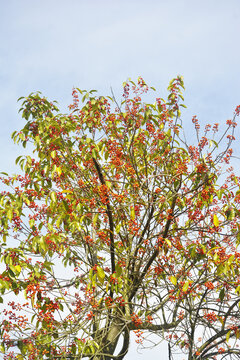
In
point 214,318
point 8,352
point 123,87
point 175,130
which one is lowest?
point 8,352

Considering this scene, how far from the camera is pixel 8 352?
5.30 m

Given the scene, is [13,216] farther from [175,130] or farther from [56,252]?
[175,130]

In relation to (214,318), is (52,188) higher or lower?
higher

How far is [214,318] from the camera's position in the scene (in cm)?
519

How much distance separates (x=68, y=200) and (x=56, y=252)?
A: 76cm

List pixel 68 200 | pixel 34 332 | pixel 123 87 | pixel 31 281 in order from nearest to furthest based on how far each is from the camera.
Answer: pixel 31 281 < pixel 34 332 < pixel 68 200 < pixel 123 87

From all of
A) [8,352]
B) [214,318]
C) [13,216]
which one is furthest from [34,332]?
[214,318]

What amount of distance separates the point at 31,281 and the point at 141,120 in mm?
2953

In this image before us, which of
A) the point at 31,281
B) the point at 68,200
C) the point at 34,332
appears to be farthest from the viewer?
the point at 68,200

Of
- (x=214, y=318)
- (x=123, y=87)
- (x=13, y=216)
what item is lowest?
(x=214, y=318)

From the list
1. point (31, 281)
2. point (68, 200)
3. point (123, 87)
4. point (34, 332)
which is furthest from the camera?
point (123, 87)

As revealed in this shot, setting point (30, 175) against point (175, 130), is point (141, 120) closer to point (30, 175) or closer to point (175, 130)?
point (175, 130)

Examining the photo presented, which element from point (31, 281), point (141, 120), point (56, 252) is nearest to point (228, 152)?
point (141, 120)

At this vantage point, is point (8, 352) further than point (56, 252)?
No
